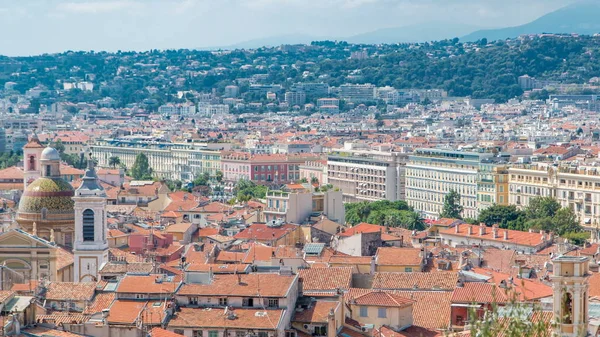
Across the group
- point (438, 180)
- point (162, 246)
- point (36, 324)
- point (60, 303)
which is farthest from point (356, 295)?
point (438, 180)

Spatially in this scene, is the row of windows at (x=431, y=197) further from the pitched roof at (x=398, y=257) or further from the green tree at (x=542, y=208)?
the pitched roof at (x=398, y=257)

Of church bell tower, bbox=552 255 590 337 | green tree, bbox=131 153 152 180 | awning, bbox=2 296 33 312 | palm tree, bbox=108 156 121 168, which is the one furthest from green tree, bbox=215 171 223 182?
church bell tower, bbox=552 255 590 337

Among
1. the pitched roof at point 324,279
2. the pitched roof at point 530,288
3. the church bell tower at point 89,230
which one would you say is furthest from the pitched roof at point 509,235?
the pitched roof at point 324,279

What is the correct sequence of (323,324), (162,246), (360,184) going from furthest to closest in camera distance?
(360,184) < (162,246) < (323,324)

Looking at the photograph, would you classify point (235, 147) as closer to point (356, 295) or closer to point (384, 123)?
point (384, 123)

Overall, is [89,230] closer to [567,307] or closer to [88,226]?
[88,226]

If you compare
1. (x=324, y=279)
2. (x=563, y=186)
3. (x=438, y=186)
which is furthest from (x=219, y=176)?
(x=324, y=279)
